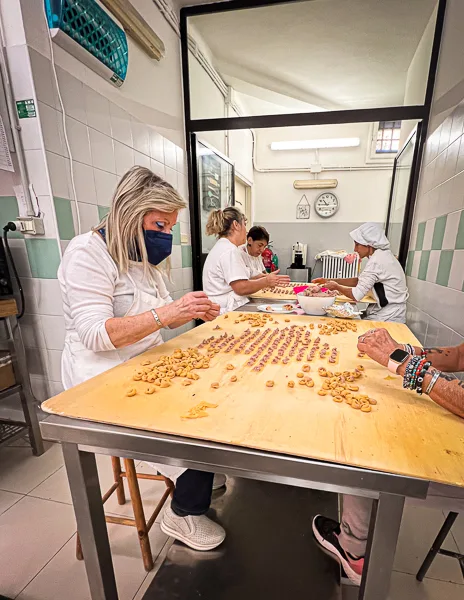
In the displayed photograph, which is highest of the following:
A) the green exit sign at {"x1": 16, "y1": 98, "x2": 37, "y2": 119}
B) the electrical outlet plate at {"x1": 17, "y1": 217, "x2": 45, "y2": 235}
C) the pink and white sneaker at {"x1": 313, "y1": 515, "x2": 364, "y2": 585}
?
the green exit sign at {"x1": 16, "y1": 98, "x2": 37, "y2": 119}

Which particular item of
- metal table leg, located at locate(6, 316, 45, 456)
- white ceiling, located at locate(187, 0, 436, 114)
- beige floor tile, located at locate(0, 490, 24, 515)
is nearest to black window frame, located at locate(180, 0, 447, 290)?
white ceiling, located at locate(187, 0, 436, 114)

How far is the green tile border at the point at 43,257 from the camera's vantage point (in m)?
1.75

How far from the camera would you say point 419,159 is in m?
2.92

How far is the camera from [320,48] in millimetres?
3145

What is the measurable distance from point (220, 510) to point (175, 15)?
13.1 ft

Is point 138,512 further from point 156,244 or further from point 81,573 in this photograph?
point 156,244

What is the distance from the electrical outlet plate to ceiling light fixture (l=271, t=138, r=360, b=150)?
4.73 metres

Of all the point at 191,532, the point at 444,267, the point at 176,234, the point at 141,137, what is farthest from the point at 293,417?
the point at 176,234

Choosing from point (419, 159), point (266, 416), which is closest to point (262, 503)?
point (266, 416)

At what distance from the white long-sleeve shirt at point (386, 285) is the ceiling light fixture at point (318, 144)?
3.51m

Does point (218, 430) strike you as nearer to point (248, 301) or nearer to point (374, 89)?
point (248, 301)

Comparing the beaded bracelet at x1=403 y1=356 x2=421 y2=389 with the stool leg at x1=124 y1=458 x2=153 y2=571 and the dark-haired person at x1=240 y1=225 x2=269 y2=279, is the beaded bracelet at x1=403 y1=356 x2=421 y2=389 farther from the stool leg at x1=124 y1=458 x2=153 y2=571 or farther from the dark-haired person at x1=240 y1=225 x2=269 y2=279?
the dark-haired person at x1=240 y1=225 x2=269 y2=279

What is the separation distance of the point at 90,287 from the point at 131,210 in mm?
340

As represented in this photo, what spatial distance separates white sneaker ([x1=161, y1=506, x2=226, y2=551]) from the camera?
1276mm
